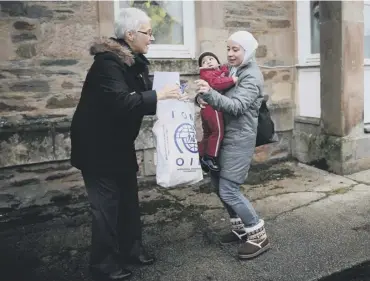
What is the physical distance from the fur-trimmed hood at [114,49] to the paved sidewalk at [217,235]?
1500 millimetres

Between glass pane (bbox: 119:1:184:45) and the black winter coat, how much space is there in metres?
2.50

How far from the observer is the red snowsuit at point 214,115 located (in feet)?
10.7

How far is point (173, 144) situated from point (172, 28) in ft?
9.03

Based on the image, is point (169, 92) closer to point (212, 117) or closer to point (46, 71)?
point (212, 117)

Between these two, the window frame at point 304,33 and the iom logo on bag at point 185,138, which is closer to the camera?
the iom logo on bag at point 185,138

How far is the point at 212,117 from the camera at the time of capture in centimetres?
331

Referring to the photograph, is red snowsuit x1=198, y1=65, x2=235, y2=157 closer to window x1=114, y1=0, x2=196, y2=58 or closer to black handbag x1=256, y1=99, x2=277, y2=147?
black handbag x1=256, y1=99, x2=277, y2=147

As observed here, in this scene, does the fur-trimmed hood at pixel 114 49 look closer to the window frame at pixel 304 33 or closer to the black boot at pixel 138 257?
the black boot at pixel 138 257

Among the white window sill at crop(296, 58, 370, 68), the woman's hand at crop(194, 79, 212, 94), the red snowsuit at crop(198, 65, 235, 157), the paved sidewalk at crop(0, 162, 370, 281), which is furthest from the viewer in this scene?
the white window sill at crop(296, 58, 370, 68)

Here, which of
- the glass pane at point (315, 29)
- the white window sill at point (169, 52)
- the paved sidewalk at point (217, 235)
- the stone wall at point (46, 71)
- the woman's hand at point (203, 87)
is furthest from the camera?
the glass pane at point (315, 29)

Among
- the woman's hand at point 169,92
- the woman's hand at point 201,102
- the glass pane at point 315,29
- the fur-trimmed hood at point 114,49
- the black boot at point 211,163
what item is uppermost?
the glass pane at point 315,29

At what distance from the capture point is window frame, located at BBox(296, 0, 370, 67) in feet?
19.9

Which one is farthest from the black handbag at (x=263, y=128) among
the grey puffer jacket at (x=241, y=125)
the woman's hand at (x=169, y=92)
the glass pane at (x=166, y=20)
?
the glass pane at (x=166, y=20)

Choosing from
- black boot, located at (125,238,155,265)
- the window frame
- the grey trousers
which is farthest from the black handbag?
the window frame
